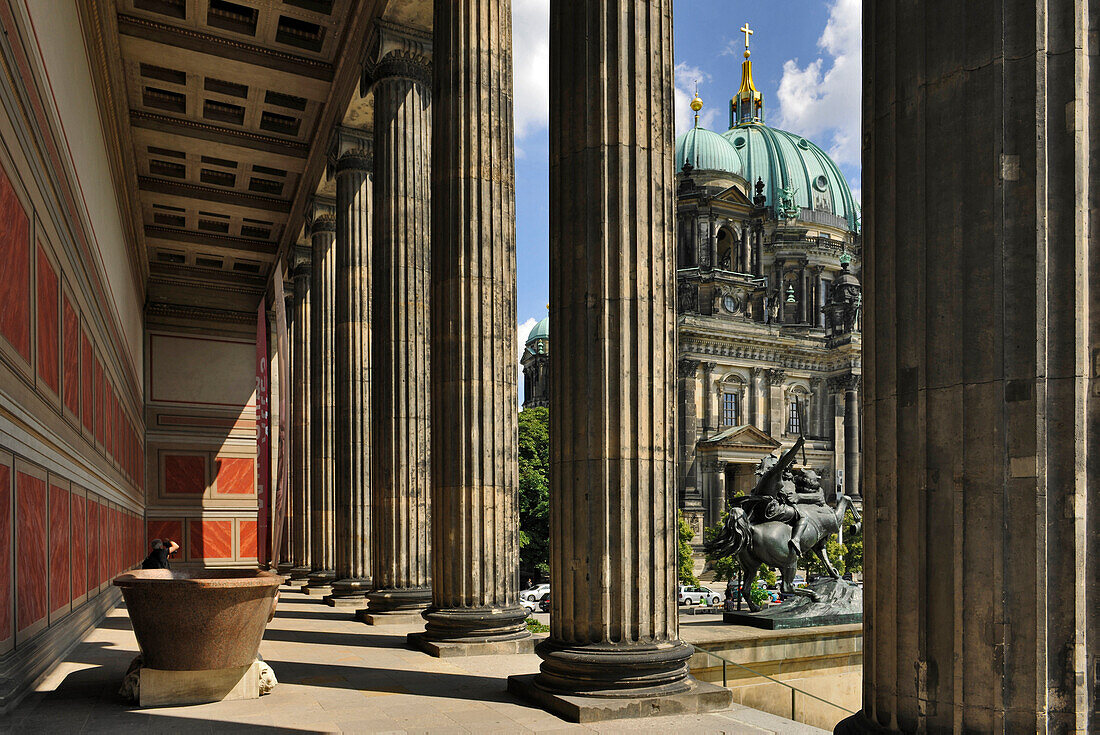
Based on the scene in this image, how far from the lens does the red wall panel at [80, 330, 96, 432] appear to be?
666 inches

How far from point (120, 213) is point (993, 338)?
2673 centimetres

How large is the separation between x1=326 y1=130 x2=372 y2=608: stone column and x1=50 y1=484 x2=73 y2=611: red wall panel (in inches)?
334

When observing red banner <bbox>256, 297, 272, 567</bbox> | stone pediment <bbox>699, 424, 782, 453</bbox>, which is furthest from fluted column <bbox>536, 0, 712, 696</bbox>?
stone pediment <bbox>699, 424, 782, 453</bbox>

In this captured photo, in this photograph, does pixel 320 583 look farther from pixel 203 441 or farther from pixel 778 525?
pixel 203 441

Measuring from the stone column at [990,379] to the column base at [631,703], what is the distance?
155 inches

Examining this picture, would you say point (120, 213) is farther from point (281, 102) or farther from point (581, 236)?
point (581, 236)

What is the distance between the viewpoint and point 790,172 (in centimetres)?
11388

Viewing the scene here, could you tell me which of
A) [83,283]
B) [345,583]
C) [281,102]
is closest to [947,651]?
[83,283]

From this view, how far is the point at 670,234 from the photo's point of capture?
10773 mm

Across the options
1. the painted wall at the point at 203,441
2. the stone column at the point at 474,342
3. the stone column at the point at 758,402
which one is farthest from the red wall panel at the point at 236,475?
the stone column at the point at 758,402

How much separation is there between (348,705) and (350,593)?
1274cm

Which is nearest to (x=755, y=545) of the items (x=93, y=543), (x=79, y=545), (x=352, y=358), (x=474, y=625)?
(x=474, y=625)

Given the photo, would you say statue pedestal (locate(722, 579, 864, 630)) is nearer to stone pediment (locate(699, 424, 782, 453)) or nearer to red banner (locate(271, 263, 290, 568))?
red banner (locate(271, 263, 290, 568))

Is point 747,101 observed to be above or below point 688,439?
above
